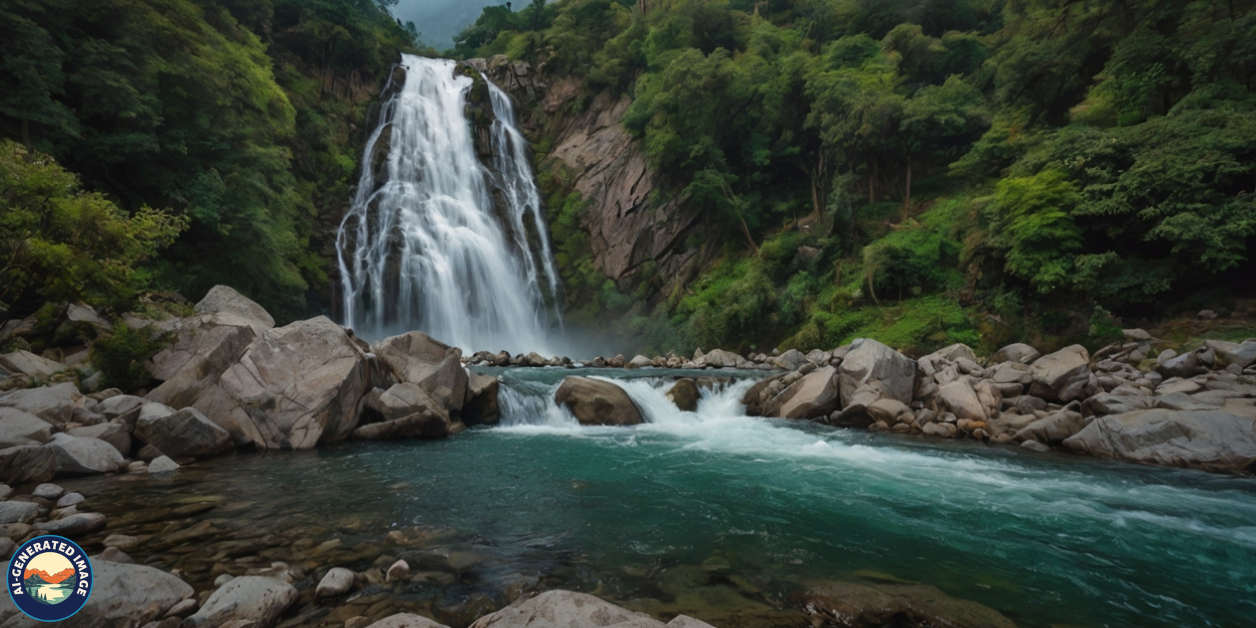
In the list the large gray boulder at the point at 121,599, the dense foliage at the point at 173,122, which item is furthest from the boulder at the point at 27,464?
the dense foliage at the point at 173,122

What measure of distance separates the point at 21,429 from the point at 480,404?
716cm

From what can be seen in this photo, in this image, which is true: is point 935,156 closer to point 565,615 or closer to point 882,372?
point 882,372

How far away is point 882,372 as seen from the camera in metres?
12.6

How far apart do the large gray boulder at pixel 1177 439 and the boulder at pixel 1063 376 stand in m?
1.49

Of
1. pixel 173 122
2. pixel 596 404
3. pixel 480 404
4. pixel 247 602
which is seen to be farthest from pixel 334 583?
pixel 173 122

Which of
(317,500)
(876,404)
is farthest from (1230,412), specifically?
(317,500)

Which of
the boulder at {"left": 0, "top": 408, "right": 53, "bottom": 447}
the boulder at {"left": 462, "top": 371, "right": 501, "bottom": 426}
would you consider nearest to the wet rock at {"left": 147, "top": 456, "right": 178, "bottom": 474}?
the boulder at {"left": 0, "top": 408, "right": 53, "bottom": 447}

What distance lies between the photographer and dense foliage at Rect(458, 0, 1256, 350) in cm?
1350

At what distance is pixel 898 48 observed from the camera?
93.9 ft

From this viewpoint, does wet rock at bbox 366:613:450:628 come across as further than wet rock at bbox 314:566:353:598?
No

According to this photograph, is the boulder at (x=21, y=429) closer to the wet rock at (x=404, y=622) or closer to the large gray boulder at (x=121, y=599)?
the large gray boulder at (x=121, y=599)

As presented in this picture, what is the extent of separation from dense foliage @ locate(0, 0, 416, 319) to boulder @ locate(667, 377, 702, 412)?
12.2 meters

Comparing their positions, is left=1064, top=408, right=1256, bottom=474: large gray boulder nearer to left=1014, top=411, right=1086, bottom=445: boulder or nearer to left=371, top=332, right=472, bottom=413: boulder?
left=1014, top=411, right=1086, bottom=445: boulder

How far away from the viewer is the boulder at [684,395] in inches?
548
